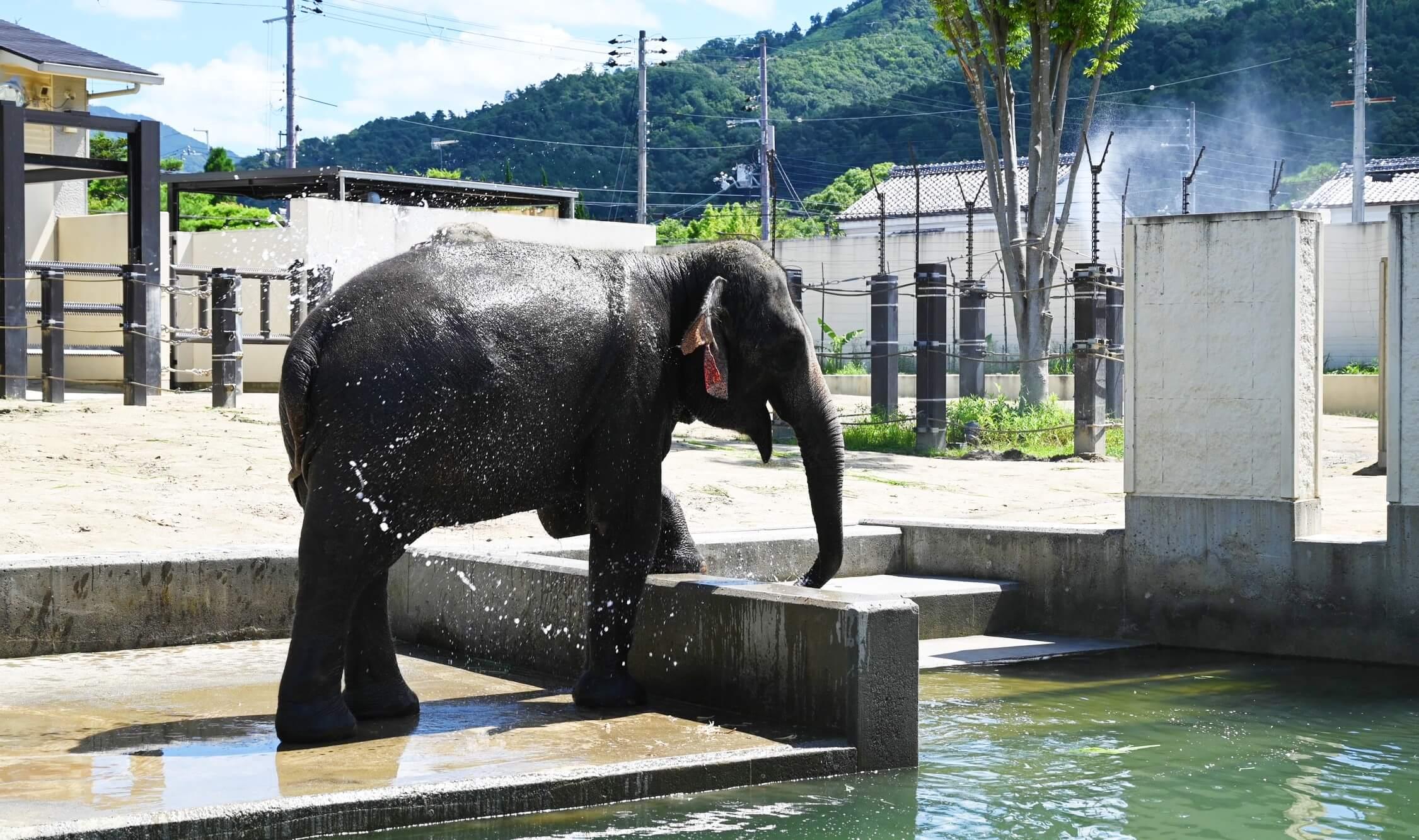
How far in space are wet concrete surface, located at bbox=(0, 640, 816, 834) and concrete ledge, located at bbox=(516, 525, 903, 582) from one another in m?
1.48

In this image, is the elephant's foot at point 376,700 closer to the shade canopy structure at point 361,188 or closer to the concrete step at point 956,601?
the concrete step at point 956,601

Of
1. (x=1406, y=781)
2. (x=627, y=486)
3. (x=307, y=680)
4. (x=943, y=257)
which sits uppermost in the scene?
(x=943, y=257)

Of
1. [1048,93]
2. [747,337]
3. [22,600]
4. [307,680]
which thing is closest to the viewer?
[307,680]

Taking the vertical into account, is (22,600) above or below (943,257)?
below

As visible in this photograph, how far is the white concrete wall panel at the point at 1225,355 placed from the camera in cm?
791

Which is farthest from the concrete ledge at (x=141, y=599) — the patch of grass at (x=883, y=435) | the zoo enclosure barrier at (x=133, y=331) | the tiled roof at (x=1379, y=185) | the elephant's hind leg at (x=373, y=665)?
the tiled roof at (x=1379, y=185)

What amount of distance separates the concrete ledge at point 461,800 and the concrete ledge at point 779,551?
276 centimetres

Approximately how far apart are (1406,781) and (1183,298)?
10.7ft

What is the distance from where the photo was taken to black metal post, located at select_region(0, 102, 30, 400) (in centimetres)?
1533

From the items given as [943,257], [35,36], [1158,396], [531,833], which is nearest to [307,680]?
[531,833]

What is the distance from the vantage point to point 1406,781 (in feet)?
18.2

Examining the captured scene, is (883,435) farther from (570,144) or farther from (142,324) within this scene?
(570,144)

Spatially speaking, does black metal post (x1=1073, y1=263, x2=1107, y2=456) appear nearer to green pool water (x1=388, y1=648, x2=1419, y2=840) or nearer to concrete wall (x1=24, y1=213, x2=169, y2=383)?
green pool water (x1=388, y1=648, x2=1419, y2=840)

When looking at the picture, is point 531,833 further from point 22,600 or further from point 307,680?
point 22,600
